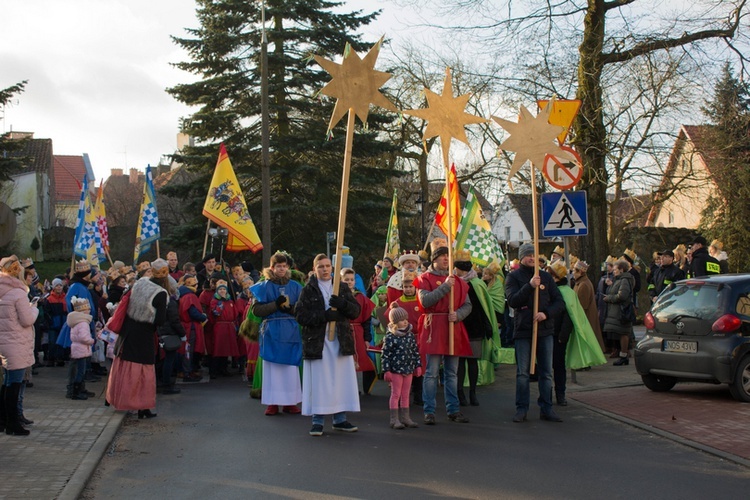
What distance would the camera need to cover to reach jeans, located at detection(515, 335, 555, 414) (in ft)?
31.7

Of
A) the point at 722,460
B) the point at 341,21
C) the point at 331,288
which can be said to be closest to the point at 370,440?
the point at 331,288

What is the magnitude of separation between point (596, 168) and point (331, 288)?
9.24 metres

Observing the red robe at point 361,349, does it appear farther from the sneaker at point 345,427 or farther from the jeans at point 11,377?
the jeans at point 11,377

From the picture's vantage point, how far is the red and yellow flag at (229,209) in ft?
63.5

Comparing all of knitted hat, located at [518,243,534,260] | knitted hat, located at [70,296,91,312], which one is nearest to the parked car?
knitted hat, located at [518,243,534,260]

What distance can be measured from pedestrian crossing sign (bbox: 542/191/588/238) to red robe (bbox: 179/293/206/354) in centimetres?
556

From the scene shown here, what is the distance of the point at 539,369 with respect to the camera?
9.67m

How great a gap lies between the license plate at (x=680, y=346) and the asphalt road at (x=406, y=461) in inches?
69.3

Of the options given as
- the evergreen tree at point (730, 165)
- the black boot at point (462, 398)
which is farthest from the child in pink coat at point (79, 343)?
the evergreen tree at point (730, 165)

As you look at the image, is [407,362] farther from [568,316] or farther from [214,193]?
[214,193]

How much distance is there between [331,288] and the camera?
937cm

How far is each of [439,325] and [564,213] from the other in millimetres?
3531

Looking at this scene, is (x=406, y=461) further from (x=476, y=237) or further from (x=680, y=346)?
(x=476, y=237)

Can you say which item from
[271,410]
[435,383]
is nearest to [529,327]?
[435,383]
